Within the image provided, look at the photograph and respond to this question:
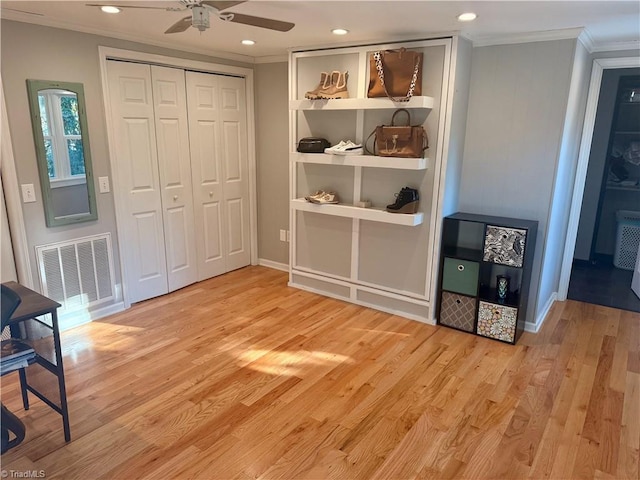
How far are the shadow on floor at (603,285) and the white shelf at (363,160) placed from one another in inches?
88.9

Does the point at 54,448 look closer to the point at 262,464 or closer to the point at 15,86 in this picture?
the point at 262,464

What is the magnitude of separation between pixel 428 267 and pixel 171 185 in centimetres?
242

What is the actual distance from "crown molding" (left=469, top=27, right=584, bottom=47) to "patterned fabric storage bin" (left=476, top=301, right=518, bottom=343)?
1913 millimetres

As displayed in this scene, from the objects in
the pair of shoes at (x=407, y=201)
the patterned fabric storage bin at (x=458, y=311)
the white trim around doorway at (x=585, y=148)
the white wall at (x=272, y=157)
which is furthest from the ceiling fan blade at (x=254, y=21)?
the white trim around doorway at (x=585, y=148)

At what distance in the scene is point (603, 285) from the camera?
456 centimetres

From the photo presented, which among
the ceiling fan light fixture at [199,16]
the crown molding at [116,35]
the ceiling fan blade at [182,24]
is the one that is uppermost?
the crown molding at [116,35]

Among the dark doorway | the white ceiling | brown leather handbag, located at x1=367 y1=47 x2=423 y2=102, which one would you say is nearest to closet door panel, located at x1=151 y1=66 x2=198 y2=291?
the white ceiling

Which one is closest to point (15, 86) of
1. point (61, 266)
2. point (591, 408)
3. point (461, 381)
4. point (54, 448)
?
point (61, 266)

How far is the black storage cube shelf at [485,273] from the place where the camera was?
3.22 m

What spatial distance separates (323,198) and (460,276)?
1326mm

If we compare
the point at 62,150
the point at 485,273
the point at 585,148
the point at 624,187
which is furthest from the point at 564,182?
the point at 62,150

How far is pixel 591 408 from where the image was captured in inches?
99.8

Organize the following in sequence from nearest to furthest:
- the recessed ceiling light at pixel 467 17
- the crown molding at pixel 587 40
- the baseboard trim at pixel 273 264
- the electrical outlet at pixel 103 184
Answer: the recessed ceiling light at pixel 467 17
the crown molding at pixel 587 40
the electrical outlet at pixel 103 184
the baseboard trim at pixel 273 264

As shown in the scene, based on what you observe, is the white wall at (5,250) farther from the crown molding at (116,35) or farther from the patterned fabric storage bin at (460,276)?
the patterned fabric storage bin at (460,276)
